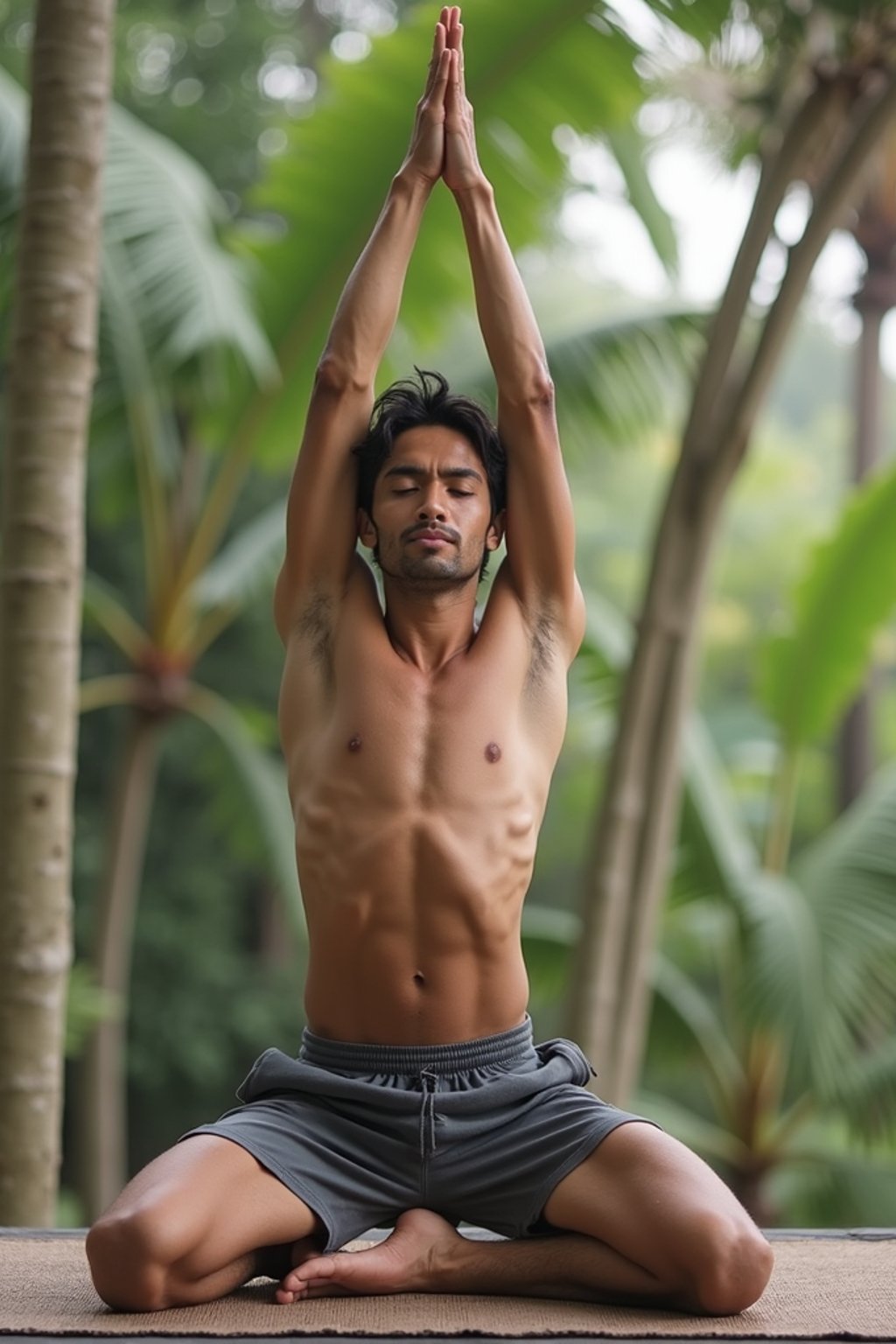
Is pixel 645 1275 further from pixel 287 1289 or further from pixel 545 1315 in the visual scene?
pixel 287 1289

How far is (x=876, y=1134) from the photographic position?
698cm

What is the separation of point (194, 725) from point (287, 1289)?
937 centimetres

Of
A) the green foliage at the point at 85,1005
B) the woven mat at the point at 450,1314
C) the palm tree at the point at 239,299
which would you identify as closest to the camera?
the woven mat at the point at 450,1314

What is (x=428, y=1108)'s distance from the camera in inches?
103

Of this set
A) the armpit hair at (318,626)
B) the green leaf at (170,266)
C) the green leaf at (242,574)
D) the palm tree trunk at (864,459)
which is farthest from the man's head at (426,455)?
the palm tree trunk at (864,459)

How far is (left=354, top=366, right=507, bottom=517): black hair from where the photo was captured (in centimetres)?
283

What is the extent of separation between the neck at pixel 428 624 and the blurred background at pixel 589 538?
7.52ft

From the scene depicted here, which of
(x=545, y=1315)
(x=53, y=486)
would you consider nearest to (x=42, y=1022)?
(x=53, y=486)

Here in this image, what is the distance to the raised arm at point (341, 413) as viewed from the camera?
2.84 metres

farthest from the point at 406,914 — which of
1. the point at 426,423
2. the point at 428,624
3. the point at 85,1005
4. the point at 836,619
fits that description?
the point at 836,619

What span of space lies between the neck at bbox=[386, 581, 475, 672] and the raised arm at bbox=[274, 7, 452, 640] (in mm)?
117

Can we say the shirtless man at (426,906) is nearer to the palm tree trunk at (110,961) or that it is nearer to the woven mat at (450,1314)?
the woven mat at (450,1314)

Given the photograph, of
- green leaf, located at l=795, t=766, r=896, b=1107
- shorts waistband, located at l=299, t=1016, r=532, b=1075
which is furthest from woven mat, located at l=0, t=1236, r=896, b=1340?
green leaf, located at l=795, t=766, r=896, b=1107

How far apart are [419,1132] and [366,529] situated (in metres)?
0.97
